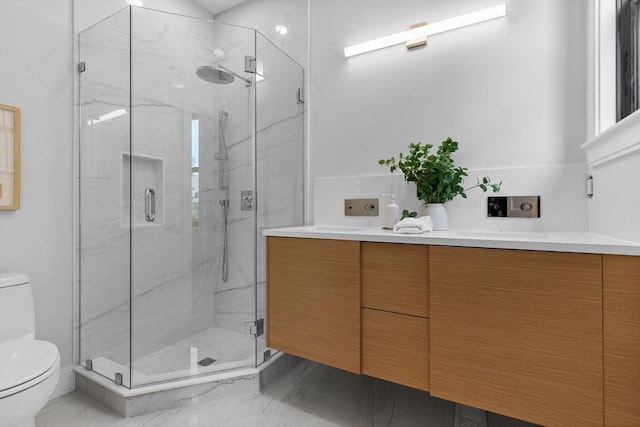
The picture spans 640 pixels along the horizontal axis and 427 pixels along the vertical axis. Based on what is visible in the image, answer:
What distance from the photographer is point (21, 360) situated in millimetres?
1192

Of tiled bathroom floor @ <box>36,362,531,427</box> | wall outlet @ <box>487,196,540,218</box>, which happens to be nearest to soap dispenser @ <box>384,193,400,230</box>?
wall outlet @ <box>487,196,540,218</box>

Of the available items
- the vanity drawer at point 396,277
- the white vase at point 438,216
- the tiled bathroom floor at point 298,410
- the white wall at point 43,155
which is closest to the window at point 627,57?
the white vase at point 438,216

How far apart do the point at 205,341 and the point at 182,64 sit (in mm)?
1648

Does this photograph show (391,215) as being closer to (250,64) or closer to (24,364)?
(250,64)

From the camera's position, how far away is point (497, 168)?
4.90 feet

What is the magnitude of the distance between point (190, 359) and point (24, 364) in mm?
718

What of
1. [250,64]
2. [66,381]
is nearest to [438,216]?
[250,64]

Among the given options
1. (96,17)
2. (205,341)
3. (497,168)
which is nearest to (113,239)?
(205,341)

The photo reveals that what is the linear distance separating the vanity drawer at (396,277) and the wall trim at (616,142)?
673 millimetres

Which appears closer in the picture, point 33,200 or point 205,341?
point 33,200

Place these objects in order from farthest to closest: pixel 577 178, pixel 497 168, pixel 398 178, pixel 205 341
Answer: pixel 205 341, pixel 398 178, pixel 497 168, pixel 577 178

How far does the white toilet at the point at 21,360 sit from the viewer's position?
1.04 m

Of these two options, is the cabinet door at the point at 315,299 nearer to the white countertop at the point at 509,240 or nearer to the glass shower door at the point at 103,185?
the white countertop at the point at 509,240

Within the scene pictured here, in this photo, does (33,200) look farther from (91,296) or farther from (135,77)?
(135,77)
